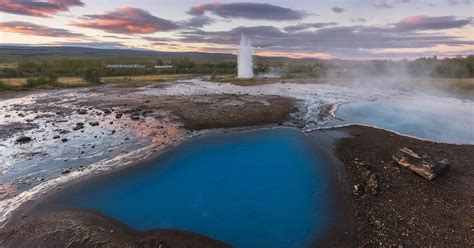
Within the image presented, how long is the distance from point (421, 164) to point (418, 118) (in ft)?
43.7

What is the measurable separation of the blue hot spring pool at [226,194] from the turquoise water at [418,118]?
8.53 m

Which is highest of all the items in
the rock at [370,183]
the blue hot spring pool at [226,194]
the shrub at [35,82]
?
the shrub at [35,82]

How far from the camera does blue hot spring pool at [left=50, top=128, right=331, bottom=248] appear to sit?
9758 millimetres

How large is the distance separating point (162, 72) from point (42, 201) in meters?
64.8

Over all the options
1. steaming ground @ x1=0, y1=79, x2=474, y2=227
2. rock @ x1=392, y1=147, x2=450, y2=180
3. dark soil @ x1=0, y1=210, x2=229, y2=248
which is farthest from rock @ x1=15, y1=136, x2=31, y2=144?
rock @ x1=392, y1=147, x2=450, y2=180

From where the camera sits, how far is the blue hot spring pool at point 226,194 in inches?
384

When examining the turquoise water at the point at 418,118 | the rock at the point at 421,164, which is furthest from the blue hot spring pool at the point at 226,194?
the turquoise water at the point at 418,118

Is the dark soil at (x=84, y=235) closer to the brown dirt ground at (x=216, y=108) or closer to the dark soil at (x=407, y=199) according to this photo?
the dark soil at (x=407, y=199)

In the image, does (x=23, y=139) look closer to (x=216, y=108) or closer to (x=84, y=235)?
(x=84, y=235)

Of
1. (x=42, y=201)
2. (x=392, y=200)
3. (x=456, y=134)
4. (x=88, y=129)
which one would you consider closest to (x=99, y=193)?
(x=42, y=201)

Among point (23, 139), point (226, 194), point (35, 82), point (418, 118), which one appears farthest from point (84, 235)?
point (35, 82)

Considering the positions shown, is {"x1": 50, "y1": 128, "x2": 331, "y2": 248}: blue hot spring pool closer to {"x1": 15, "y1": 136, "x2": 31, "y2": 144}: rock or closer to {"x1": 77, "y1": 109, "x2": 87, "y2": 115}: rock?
{"x1": 15, "y1": 136, "x2": 31, "y2": 144}: rock

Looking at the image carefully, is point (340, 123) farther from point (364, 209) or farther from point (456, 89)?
point (456, 89)

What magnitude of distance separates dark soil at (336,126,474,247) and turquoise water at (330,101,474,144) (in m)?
3.49
